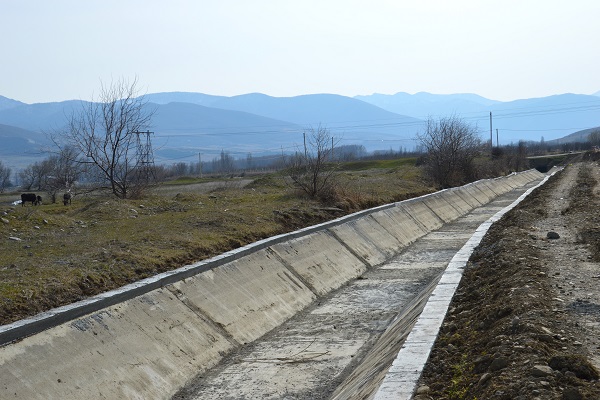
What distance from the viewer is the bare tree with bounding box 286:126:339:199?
2819 centimetres

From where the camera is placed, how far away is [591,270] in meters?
11.1

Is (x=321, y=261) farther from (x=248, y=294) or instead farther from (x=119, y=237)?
(x=119, y=237)

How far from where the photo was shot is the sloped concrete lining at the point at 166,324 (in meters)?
8.48

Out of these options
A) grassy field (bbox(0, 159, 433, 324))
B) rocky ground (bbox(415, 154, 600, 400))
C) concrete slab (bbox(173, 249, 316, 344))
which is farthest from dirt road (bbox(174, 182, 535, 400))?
grassy field (bbox(0, 159, 433, 324))

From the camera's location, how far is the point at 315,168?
28.5 m

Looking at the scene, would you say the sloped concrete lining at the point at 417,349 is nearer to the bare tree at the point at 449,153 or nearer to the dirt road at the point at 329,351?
the dirt road at the point at 329,351

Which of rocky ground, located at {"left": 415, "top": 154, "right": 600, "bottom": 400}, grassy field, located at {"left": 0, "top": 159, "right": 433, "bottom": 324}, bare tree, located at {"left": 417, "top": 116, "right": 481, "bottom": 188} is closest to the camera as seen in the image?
rocky ground, located at {"left": 415, "top": 154, "right": 600, "bottom": 400}

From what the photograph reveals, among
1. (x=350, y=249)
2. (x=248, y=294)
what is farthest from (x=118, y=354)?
(x=350, y=249)

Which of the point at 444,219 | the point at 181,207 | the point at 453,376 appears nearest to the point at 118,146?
the point at 181,207

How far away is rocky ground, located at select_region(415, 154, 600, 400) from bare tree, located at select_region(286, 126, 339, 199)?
14625 mm

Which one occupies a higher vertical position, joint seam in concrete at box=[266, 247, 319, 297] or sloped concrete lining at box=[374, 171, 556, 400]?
sloped concrete lining at box=[374, 171, 556, 400]

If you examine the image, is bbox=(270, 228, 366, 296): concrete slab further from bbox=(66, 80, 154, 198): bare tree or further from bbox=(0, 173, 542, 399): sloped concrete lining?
bbox=(66, 80, 154, 198): bare tree

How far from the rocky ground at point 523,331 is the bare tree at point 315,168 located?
14625mm

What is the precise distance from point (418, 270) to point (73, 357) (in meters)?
11.5
